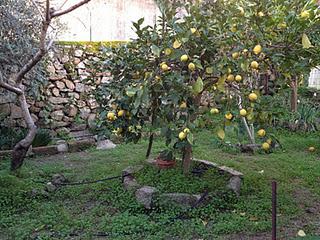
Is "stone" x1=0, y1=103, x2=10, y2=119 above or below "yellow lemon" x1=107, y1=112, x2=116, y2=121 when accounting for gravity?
below

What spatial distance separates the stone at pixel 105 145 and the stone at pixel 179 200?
2597 mm

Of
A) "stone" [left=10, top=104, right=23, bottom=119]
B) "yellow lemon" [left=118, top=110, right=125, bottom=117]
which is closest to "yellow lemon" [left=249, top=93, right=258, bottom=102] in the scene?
"yellow lemon" [left=118, top=110, right=125, bottom=117]

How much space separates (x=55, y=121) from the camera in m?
6.32

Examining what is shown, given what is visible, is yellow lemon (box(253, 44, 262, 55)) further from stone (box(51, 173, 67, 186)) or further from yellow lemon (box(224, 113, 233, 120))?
stone (box(51, 173, 67, 186))

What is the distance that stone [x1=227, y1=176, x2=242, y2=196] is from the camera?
3.46m

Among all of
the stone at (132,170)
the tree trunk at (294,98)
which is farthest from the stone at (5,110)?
the tree trunk at (294,98)

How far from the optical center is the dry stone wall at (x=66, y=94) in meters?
6.18

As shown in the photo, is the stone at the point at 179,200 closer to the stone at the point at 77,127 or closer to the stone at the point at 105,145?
the stone at the point at 105,145

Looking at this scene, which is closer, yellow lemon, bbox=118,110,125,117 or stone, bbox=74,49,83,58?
yellow lemon, bbox=118,110,125,117

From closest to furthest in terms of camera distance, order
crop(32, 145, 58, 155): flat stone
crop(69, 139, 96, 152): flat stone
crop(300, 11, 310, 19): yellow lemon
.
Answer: crop(300, 11, 310, 19): yellow lemon
crop(32, 145, 58, 155): flat stone
crop(69, 139, 96, 152): flat stone

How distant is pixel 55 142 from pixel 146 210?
9.83 ft

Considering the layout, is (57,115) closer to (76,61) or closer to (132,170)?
(76,61)

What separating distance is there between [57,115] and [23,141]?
2.40 m

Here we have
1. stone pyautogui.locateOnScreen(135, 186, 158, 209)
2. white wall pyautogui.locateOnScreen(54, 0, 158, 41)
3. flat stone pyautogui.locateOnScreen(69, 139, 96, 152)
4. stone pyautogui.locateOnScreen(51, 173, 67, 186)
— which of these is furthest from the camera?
white wall pyautogui.locateOnScreen(54, 0, 158, 41)
